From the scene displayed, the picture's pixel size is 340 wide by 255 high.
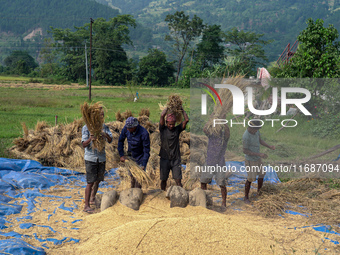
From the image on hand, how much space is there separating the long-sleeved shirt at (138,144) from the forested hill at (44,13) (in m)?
139

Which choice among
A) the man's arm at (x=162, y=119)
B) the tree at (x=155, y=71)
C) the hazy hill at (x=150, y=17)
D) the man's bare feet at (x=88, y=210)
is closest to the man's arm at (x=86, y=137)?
the man's bare feet at (x=88, y=210)

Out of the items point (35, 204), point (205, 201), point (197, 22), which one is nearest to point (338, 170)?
point (205, 201)

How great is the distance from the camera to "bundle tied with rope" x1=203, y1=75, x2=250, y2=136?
520cm

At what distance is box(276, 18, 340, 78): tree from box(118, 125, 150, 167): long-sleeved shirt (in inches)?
285

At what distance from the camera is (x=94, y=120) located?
4.89 metres

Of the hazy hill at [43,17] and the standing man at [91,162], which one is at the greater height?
the hazy hill at [43,17]

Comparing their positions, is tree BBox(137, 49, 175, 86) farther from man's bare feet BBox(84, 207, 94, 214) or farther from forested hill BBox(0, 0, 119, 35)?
forested hill BBox(0, 0, 119, 35)

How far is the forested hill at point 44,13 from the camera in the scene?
134 meters

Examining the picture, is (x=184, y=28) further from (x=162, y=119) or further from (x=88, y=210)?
(x=88, y=210)

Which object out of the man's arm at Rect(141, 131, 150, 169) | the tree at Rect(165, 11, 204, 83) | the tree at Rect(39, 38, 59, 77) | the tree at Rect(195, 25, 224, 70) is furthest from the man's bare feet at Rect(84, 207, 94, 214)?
the tree at Rect(39, 38, 59, 77)

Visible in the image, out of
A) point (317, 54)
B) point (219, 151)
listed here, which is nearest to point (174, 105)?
point (219, 151)

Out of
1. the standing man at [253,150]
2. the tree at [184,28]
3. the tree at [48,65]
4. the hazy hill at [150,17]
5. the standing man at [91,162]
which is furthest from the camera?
the hazy hill at [150,17]

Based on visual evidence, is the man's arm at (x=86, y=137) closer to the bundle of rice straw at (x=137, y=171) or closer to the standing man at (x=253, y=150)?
the bundle of rice straw at (x=137, y=171)

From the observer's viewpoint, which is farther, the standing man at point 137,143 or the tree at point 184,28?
the tree at point 184,28
